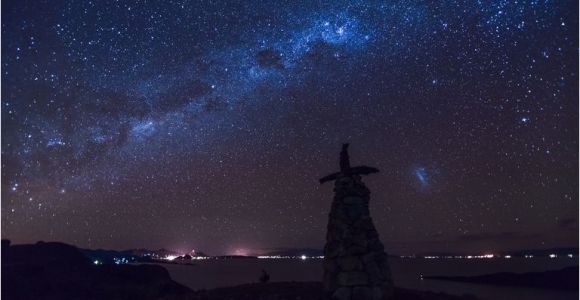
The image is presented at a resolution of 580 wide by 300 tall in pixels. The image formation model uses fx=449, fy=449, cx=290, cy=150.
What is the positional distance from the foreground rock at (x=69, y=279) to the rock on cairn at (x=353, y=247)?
25.7m

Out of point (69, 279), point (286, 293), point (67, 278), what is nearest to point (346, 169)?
point (286, 293)

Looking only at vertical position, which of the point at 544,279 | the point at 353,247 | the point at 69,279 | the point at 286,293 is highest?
the point at 353,247

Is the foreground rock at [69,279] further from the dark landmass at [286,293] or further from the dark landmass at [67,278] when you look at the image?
the dark landmass at [286,293]

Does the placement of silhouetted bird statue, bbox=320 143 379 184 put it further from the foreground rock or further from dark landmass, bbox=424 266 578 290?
dark landmass, bbox=424 266 578 290

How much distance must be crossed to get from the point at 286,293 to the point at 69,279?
42.8 metres

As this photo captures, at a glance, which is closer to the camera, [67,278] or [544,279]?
[67,278]

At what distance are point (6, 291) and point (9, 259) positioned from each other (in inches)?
627

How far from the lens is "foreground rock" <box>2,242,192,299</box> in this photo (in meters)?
44.1

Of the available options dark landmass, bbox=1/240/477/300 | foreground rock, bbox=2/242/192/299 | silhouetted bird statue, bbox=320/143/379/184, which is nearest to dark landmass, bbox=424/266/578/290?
dark landmass, bbox=1/240/477/300

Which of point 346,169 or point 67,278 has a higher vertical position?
point 346,169

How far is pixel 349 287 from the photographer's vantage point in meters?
14.0

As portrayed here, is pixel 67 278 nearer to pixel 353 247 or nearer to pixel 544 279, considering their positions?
pixel 353 247

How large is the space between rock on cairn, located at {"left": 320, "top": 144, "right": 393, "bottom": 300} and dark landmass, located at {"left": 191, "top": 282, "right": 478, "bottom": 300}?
756mm

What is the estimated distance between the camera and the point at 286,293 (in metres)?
15.4
